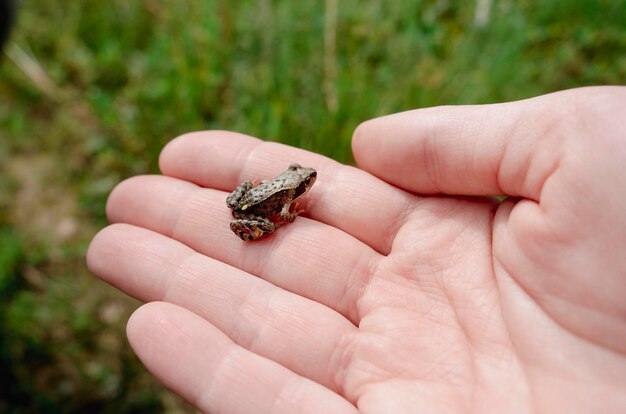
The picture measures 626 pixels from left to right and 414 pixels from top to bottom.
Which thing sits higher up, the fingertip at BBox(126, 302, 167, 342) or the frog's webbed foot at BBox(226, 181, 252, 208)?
the frog's webbed foot at BBox(226, 181, 252, 208)

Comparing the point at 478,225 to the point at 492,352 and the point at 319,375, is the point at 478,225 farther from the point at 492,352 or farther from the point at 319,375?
the point at 319,375

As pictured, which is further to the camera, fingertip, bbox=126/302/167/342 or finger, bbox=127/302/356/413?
fingertip, bbox=126/302/167/342

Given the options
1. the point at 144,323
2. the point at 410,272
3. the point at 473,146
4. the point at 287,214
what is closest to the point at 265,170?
the point at 287,214

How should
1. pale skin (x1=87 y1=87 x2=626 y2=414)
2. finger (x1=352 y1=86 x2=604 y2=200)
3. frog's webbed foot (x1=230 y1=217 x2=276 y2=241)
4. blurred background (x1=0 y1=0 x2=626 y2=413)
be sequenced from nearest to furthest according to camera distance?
pale skin (x1=87 y1=87 x2=626 y2=414), finger (x1=352 y1=86 x2=604 y2=200), frog's webbed foot (x1=230 y1=217 x2=276 y2=241), blurred background (x1=0 y1=0 x2=626 y2=413)

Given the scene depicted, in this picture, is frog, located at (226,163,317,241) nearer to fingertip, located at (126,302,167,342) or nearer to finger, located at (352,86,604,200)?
finger, located at (352,86,604,200)

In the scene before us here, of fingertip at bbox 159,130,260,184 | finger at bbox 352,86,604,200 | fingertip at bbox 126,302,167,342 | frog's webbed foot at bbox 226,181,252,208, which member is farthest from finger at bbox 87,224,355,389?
finger at bbox 352,86,604,200

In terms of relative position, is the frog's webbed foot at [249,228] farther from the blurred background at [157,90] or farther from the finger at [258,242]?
the blurred background at [157,90]

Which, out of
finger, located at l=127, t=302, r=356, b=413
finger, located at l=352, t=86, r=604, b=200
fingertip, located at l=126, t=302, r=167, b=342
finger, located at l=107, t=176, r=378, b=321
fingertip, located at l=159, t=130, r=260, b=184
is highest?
finger, located at l=352, t=86, r=604, b=200
